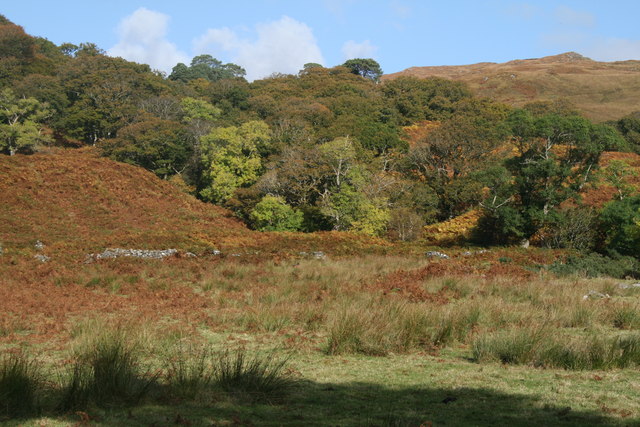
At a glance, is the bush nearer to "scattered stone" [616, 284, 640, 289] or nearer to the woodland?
the woodland

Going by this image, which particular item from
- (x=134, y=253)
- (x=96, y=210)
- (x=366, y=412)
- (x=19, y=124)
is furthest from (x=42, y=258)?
(x=19, y=124)

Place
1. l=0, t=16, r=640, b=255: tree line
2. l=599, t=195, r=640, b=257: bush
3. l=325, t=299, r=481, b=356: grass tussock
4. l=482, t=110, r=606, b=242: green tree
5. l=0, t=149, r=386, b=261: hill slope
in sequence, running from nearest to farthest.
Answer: l=325, t=299, r=481, b=356: grass tussock → l=599, t=195, r=640, b=257: bush → l=0, t=149, r=386, b=261: hill slope → l=482, t=110, r=606, b=242: green tree → l=0, t=16, r=640, b=255: tree line

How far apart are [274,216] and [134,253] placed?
52.1ft

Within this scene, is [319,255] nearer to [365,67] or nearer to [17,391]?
[17,391]

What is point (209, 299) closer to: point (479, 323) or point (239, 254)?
point (479, 323)

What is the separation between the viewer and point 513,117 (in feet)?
99.7

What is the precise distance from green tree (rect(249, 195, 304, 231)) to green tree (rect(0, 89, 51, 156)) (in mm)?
27675

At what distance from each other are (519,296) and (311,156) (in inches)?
1058

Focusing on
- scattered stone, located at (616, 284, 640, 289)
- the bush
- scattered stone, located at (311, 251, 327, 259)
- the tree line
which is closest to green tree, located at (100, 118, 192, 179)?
the tree line

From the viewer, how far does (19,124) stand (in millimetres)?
54250

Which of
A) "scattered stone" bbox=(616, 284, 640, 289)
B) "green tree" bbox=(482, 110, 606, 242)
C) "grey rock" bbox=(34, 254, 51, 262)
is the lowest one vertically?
"scattered stone" bbox=(616, 284, 640, 289)

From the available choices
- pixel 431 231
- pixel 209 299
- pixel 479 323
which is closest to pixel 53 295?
pixel 209 299

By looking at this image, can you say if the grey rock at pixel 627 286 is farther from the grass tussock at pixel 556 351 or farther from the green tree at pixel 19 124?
the green tree at pixel 19 124

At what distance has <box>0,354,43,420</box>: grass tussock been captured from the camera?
522cm
